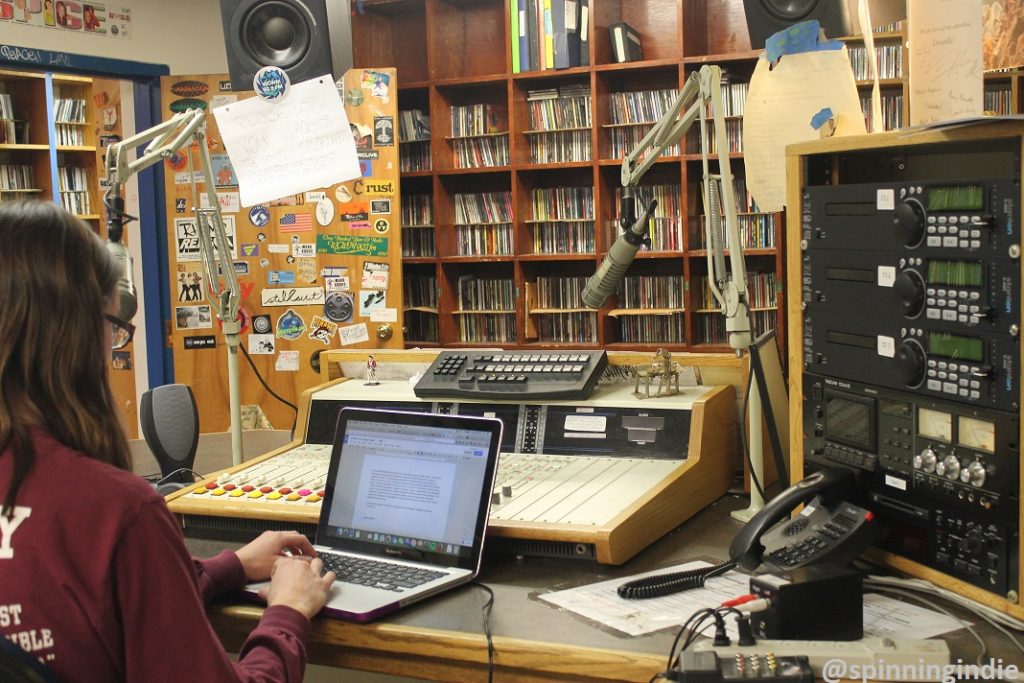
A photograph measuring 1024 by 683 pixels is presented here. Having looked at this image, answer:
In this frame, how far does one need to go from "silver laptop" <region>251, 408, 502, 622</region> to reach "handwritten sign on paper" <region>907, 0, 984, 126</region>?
83cm

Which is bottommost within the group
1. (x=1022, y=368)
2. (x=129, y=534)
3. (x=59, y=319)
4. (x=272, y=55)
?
(x=129, y=534)

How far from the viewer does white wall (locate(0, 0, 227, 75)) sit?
534 cm

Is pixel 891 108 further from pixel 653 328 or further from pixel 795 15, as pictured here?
pixel 795 15

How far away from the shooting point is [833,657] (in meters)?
1.21

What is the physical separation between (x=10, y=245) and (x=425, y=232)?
4.79m

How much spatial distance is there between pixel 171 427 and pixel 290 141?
2.47 ft

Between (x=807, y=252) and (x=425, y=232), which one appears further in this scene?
(x=425, y=232)

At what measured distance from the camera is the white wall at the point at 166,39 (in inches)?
210

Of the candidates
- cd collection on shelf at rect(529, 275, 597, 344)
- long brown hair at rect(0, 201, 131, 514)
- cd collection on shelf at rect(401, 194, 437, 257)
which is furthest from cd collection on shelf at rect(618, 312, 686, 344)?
long brown hair at rect(0, 201, 131, 514)

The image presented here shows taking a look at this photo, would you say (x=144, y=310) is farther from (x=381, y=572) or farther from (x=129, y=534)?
(x=129, y=534)

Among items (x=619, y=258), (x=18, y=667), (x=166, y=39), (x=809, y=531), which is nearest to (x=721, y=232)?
(x=619, y=258)

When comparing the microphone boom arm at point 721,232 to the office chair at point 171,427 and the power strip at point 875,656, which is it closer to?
the power strip at point 875,656

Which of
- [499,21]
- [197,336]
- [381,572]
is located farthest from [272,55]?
[499,21]

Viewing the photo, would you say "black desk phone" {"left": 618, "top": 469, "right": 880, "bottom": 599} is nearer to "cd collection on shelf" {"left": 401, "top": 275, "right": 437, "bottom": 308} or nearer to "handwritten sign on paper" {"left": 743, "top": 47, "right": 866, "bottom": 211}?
"handwritten sign on paper" {"left": 743, "top": 47, "right": 866, "bottom": 211}
